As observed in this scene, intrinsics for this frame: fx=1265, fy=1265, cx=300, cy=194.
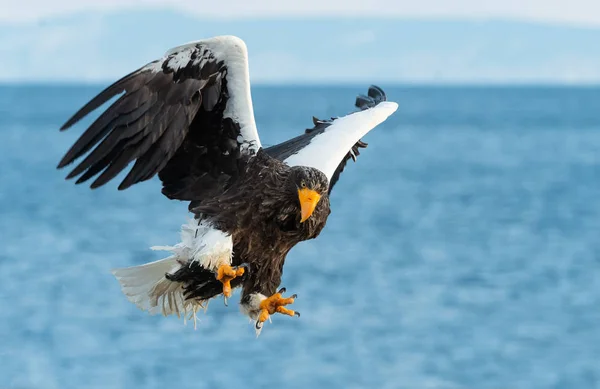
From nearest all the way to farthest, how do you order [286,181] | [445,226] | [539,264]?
1. [286,181]
2. [539,264]
3. [445,226]

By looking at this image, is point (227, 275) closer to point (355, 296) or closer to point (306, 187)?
point (306, 187)

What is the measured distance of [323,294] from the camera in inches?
643

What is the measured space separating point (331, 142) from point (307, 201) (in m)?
0.80

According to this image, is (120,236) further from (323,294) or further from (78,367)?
(78,367)

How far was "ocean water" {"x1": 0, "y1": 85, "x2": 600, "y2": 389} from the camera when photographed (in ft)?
41.9

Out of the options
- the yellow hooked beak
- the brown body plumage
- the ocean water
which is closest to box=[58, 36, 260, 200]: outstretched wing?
→ the brown body plumage

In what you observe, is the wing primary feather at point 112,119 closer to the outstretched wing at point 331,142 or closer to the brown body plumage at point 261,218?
the brown body plumage at point 261,218

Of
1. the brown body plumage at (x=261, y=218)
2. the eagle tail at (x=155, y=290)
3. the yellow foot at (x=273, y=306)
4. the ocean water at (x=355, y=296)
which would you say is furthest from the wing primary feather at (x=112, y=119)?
the ocean water at (x=355, y=296)

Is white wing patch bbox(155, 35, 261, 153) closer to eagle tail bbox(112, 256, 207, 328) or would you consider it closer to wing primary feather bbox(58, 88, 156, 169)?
wing primary feather bbox(58, 88, 156, 169)

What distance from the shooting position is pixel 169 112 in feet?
19.4

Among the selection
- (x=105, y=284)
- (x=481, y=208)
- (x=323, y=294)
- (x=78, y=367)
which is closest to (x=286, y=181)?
(x=78, y=367)

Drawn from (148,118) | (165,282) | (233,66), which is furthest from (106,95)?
(165,282)

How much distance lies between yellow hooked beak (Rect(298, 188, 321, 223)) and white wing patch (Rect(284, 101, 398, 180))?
423 millimetres

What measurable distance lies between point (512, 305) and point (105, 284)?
5433 millimetres
